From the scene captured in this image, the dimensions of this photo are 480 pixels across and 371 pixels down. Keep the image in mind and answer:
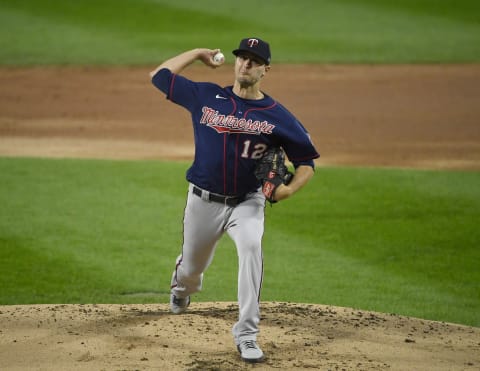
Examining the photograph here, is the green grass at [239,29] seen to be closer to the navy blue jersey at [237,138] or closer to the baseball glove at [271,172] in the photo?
the navy blue jersey at [237,138]

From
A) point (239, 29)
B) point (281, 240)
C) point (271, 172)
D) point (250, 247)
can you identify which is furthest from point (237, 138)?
point (239, 29)

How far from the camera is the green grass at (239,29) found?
20.9 metres

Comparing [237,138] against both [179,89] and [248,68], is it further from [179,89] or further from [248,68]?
[179,89]

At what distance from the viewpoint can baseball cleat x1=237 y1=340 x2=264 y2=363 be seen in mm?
5867

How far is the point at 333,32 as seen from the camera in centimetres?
2347

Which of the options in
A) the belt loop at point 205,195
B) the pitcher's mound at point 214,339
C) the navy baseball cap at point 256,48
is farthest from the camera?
the belt loop at point 205,195

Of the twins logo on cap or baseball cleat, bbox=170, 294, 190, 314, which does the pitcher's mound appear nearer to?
baseball cleat, bbox=170, 294, 190, 314

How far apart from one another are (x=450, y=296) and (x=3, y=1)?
21.1 metres

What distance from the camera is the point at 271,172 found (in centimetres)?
606

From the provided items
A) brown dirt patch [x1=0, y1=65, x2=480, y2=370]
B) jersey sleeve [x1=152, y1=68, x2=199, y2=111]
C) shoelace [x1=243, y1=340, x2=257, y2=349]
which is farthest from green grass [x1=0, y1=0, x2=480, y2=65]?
shoelace [x1=243, y1=340, x2=257, y2=349]

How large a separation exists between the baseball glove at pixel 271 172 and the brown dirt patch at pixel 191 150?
1.07 m

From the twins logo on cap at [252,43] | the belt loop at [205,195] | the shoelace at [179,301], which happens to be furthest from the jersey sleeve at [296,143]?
the shoelace at [179,301]

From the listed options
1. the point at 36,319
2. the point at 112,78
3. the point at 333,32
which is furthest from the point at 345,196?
the point at 333,32

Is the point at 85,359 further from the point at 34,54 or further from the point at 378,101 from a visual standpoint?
the point at 34,54
